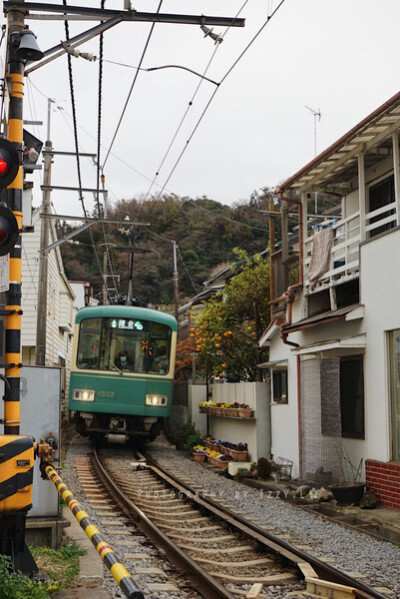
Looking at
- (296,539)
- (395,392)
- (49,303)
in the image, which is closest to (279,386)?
(395,392)

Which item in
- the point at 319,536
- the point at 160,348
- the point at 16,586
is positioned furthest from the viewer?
the point at 160,348

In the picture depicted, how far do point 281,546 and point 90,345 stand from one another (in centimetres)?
1118

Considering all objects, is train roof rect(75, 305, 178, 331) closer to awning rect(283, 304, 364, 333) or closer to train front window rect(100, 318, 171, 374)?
train front window rect(100, 318, 171, 374)

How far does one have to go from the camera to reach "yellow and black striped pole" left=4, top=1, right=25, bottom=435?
213 inches

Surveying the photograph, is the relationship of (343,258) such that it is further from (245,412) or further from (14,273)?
(14,273)

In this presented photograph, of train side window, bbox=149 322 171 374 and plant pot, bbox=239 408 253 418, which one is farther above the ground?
train side window, bbox=149 322 171 374

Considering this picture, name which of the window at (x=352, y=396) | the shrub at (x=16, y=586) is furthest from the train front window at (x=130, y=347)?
the shrub at (x=16, y=586)

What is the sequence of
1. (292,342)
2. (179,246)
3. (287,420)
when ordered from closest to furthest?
(292,342) < (287,420) < (179,246)

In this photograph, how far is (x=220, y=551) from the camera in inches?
294

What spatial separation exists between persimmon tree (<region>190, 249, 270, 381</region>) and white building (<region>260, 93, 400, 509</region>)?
3.26 m

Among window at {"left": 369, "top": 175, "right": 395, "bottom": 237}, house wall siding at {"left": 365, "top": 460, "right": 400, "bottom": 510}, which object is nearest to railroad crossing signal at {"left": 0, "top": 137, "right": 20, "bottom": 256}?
house wall siding at {"left": 365, "top": 460, "right": 400, "bottom": 510}

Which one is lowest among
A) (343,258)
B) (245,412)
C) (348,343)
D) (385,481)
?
(385,481)

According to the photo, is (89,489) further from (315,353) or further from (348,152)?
(348,152)

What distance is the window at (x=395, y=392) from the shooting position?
402 inches
